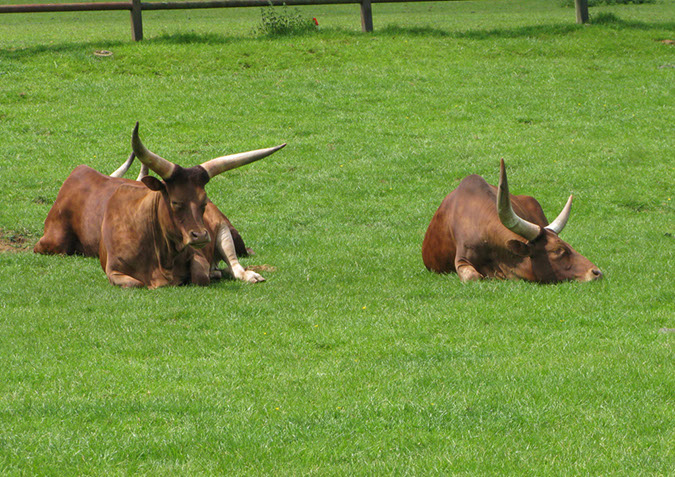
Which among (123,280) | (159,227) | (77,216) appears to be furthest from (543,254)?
(77,216)

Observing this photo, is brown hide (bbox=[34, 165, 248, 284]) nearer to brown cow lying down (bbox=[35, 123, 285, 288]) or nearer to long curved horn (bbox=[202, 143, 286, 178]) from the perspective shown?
brown cow lying down (bbox=[35, 123, 285, 288])

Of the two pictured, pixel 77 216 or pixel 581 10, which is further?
pixel 581 10

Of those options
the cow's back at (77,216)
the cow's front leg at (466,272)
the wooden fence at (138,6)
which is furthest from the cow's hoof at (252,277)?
the wooden fence at (138,6)

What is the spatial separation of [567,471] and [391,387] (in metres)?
1.68

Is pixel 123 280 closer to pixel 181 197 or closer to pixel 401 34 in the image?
pixel 181 197

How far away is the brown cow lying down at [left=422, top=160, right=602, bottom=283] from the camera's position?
1033cm

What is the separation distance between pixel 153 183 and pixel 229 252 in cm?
170

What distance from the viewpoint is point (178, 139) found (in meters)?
18.8

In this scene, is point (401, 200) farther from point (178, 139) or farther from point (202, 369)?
point (202, 369)

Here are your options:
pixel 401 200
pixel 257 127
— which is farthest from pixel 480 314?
pixel 257 127

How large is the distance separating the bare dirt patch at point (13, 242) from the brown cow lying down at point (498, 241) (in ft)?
18.6

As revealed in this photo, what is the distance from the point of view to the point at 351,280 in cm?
1080

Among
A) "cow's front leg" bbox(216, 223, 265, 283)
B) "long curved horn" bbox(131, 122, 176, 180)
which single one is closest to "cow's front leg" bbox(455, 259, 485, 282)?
"cow's front leg" bbox(216, 223, 265, 283)

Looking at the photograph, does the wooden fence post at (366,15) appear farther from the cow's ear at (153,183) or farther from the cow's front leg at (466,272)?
the cow's ear at (153,183)
